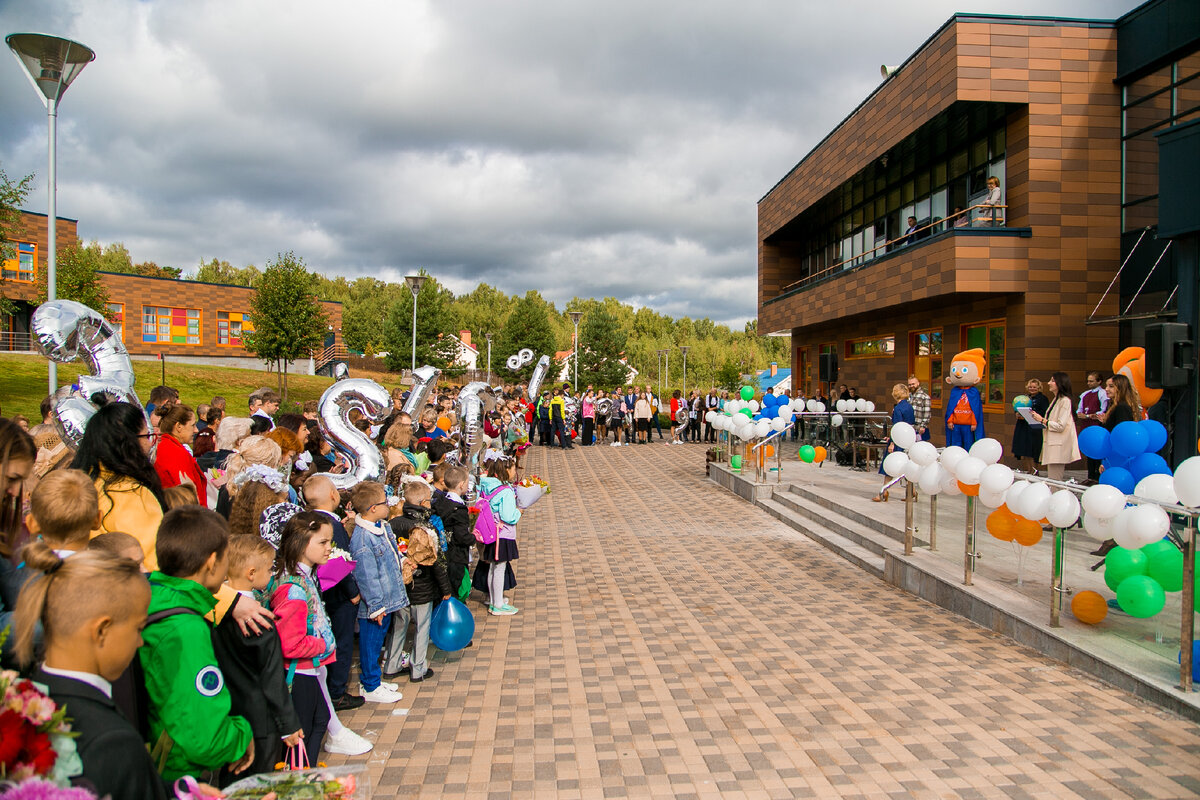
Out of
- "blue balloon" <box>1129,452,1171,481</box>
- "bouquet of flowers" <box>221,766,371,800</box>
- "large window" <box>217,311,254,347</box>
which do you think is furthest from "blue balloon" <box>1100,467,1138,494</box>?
"large window" <box>217,311,254,347</box>

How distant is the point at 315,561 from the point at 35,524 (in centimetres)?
131

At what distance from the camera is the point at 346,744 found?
4.19 meters

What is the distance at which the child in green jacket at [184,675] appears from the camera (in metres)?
2.49

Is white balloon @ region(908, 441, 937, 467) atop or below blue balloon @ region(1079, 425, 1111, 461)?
below

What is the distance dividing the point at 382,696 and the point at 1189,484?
5.33 metres

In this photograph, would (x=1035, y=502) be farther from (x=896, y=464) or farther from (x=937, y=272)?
(x=937, y=272)

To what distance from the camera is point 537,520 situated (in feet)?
40.1

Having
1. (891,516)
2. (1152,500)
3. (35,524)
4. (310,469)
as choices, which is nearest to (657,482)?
(891,516)

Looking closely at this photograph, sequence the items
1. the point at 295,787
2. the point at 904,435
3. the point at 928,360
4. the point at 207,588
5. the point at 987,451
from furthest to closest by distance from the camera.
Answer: the point at 928,360, the point at 904,435, the point at 987,451, the point at 207,588, the point at 295,787

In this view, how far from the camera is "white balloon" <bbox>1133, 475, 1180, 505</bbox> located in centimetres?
480

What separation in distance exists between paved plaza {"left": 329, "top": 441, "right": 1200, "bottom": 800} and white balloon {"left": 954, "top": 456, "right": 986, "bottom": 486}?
4.36ft

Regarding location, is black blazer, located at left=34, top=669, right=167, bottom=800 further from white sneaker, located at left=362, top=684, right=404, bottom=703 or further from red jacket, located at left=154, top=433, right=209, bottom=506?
red jacket, located at left=154, top=433, right=209, bottom=506

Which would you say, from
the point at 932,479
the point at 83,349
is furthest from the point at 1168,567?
the point at 83,349

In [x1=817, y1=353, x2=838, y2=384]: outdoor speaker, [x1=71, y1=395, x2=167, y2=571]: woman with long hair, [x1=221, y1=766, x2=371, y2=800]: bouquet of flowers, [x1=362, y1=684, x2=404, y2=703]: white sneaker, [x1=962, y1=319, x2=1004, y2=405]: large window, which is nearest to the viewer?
[x1=221, y1=766, x2=371, y2=800]: bouquet of flowers
